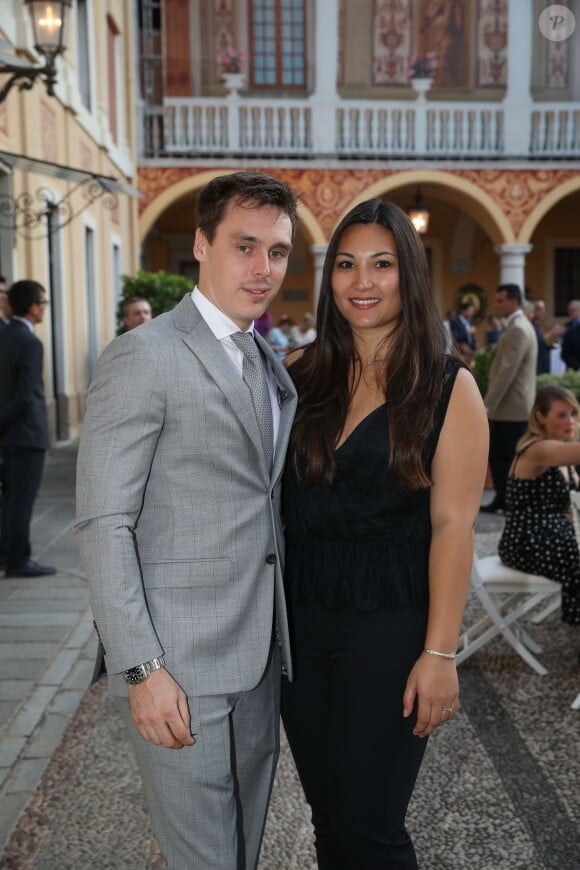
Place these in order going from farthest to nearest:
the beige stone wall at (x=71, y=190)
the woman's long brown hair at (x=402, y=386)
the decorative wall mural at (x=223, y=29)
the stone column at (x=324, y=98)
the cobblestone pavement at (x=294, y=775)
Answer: the decorative wall mural at (x=223, y=29) → the stone column at (x=324, y=98) → the beige stone wall at (x=71, y=190) → the cobblestone pavement at (x=294, y=775) → the woman's long brown hair at (x=402, y=386)

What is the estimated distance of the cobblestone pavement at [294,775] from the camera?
2.55m

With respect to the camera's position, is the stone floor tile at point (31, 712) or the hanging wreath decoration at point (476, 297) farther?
the hanging wreath decoration at point (476, 297)

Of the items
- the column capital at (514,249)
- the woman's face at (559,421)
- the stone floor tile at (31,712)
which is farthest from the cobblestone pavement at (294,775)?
the column capital at (514,249)

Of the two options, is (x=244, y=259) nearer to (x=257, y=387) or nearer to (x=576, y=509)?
(x=257, y=387)

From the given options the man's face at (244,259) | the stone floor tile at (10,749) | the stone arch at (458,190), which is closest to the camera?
the man's face at (244,259)

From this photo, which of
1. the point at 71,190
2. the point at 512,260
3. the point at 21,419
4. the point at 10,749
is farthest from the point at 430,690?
the point at 512,260

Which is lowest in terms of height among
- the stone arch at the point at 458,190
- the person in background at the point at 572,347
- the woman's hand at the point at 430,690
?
the woman's hand at the point at 430,690

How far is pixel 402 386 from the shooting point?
1.81 meters

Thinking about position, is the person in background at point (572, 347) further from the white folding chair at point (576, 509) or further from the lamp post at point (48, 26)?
the white folding chair at point (576, 509)

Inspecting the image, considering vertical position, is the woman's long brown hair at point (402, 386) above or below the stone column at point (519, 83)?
below

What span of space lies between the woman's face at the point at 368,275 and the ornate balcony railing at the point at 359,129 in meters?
15.5

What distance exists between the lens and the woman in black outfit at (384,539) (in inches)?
70.0

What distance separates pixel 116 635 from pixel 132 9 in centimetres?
1712

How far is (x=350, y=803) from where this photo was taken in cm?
181
